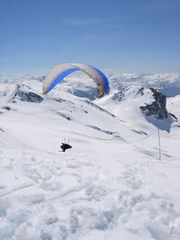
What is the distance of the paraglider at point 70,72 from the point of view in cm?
2334

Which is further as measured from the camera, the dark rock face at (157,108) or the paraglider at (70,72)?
the dark rock face at (157,108)

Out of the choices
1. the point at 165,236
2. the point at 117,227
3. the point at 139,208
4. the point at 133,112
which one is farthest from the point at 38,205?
the point at 133,112

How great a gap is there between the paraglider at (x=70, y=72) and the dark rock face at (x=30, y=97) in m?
76.2

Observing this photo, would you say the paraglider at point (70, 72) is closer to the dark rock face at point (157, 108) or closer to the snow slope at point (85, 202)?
the snow slope at point (85, 202)

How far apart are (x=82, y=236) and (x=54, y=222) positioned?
0.96 metres

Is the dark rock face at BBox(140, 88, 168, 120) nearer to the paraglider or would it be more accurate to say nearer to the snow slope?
the paraglider

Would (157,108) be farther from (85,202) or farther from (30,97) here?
(85,202)

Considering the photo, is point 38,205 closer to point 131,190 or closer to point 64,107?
point 131,190

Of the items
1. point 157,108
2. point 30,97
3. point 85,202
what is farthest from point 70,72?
point 157,108

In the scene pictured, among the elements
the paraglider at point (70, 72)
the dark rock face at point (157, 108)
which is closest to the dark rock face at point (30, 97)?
the paraglider at point (70, 72)

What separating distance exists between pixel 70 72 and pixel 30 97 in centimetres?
8010

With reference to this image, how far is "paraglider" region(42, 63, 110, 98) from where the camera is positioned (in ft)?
76.6

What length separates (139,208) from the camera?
8672mm

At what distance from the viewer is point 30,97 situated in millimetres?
101688
